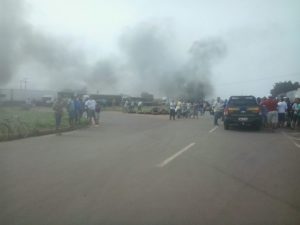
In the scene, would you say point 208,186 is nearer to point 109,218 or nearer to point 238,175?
point 238,175

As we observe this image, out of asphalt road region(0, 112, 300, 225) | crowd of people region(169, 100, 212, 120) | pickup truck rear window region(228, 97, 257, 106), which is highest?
pickup truck rear window region(228, 97, 257, 106)

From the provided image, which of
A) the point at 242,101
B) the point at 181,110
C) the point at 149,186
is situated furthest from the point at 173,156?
the point at 181,110

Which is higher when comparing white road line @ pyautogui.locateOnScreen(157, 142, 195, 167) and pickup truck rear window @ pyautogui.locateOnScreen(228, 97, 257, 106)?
pickup truck rear window @ pyautogui.locateOnScreen(228, 97, 257, 106)

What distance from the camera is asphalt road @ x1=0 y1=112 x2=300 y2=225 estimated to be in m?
5.38

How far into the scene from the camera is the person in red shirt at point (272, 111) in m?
20.9

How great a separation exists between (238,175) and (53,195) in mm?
3558

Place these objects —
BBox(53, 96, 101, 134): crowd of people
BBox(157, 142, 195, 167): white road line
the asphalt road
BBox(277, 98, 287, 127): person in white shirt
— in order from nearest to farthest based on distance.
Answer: the asphalt road < BBox(157, 142, 195, 167): white road line < BBox(53, 96, 101, 134): crowd of people < BBox(277, 98, 287, 127): person in white shirt

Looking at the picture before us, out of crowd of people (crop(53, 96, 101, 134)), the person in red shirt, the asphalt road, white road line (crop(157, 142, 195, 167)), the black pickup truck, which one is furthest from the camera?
the person in red shirt

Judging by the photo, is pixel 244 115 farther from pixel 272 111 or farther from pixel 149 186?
pixel 149 186

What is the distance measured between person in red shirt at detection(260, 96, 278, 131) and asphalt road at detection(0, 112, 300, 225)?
880cm

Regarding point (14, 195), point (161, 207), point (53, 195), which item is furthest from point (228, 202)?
point (14, 195)

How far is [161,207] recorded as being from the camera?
5.75 metres

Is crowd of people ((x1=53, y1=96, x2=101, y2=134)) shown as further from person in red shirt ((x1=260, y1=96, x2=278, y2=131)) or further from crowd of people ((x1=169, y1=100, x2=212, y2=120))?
person in red shirt ((x1=260, y1=96, x2=278, y2=131))

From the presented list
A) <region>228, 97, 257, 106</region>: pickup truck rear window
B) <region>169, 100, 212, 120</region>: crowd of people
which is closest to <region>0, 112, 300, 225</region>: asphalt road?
<region>228, 97, 257, 106</region>: pickup truck rear window
